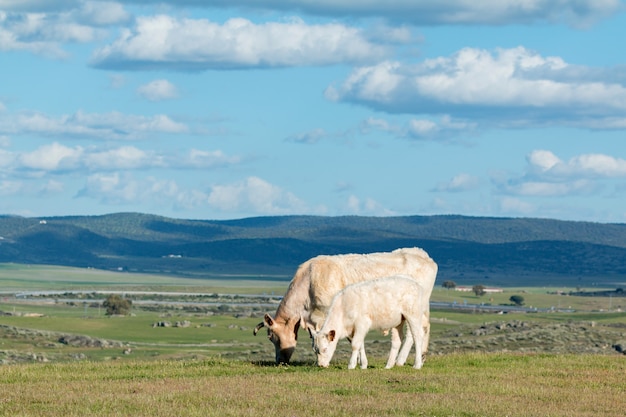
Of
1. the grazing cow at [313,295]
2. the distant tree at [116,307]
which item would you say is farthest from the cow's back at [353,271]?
the distant tree at [116,307]

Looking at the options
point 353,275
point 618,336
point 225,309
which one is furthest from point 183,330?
point 353,275

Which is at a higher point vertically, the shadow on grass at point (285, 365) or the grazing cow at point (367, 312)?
the grazing cow at point (367, 312)

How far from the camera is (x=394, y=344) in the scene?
1117 inches

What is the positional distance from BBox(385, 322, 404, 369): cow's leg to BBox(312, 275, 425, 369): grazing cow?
0.66 m

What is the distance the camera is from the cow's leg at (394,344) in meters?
28.0

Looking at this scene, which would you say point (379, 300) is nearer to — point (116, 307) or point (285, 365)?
point (285, 365)

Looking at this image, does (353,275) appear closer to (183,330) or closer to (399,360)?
(399,360)

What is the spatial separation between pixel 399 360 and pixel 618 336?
125 feet

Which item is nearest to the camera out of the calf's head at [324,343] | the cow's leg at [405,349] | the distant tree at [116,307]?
the calf's head at [324,343]

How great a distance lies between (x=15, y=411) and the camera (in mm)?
20734

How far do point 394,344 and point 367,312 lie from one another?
1449mm

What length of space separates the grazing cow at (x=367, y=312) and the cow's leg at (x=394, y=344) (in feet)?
2.16

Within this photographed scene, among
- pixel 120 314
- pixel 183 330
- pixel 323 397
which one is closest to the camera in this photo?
pixel 323 397

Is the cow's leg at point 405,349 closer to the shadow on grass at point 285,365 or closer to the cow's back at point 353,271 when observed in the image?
the cow's back at point 353,271
